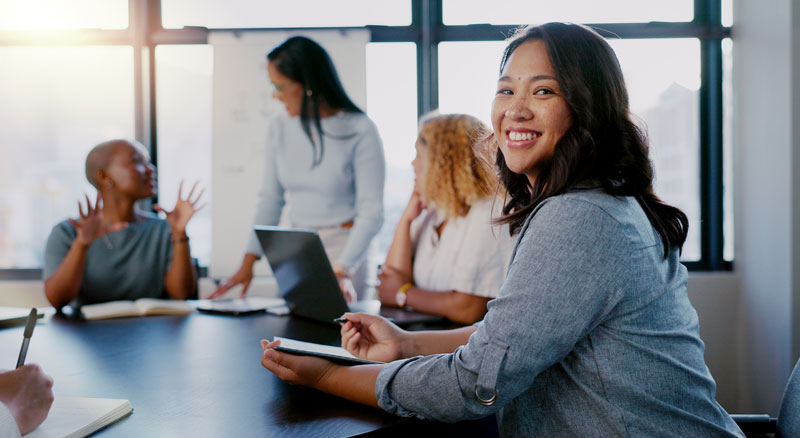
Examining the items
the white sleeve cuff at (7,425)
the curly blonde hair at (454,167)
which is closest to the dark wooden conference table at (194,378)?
the white sleeve cuff at (7,425)

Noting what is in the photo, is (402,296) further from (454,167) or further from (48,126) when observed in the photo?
(48,126)

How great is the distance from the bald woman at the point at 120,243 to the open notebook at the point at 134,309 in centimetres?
20

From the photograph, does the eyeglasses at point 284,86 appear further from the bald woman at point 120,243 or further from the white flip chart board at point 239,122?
the bald woman at point 120,243

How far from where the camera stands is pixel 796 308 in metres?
2.82

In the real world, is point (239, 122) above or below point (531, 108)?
above

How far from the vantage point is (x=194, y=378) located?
3.87ft

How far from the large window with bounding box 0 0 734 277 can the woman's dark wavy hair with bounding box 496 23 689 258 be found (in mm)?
2482

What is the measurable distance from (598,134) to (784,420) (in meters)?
0.68

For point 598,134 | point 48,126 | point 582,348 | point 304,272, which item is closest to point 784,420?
point 582,348

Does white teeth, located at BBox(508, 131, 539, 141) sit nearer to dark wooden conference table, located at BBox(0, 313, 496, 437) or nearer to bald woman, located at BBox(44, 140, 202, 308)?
dark wooden conference table, located at BBox(0, 313, 496, 437)

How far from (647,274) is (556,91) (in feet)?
1.07

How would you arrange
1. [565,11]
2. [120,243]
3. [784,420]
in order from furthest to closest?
[565,11]
[120,243]
[784,420]

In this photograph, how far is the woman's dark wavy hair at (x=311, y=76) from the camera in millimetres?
2826

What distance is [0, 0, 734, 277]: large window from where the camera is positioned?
3.46 metres
